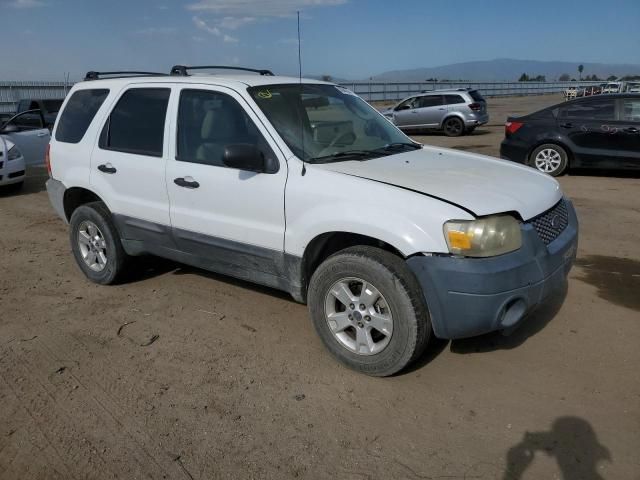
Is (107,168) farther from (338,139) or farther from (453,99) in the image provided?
(453,99)

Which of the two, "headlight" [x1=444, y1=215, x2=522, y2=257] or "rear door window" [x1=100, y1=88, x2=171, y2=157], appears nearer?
"headlight" [x1=444, y1=215, x2=522, y2=257]

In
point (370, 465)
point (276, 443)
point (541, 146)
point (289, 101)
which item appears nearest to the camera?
point (370, 465)

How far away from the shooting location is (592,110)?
32.4 feet

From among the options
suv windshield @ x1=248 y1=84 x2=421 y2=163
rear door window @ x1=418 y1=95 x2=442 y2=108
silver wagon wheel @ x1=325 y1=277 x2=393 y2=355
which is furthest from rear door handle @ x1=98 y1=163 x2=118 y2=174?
rear door window @ x1=418 y1=95 x2=442 y2=108

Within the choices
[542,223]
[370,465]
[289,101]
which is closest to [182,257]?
[289,101]

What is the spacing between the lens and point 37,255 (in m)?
6.24

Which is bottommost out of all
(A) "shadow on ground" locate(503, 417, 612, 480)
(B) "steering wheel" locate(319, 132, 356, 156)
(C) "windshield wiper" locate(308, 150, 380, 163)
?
(A) "shadow on ground" locate(503, 417, 612, 480)

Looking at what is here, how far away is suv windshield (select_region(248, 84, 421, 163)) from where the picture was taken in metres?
3.80

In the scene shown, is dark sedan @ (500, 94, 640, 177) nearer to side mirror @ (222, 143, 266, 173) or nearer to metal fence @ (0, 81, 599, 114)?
side mirror @ (222, 143, 266, 173)

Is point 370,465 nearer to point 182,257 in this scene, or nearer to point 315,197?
point 315,197

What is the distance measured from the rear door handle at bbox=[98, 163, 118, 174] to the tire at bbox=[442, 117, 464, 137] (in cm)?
1625

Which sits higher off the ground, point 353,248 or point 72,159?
point 72,159

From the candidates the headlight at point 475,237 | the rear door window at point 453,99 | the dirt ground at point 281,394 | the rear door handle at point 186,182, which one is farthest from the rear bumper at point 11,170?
the rear door window at point 453,99

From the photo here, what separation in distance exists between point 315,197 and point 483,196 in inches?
39.6
